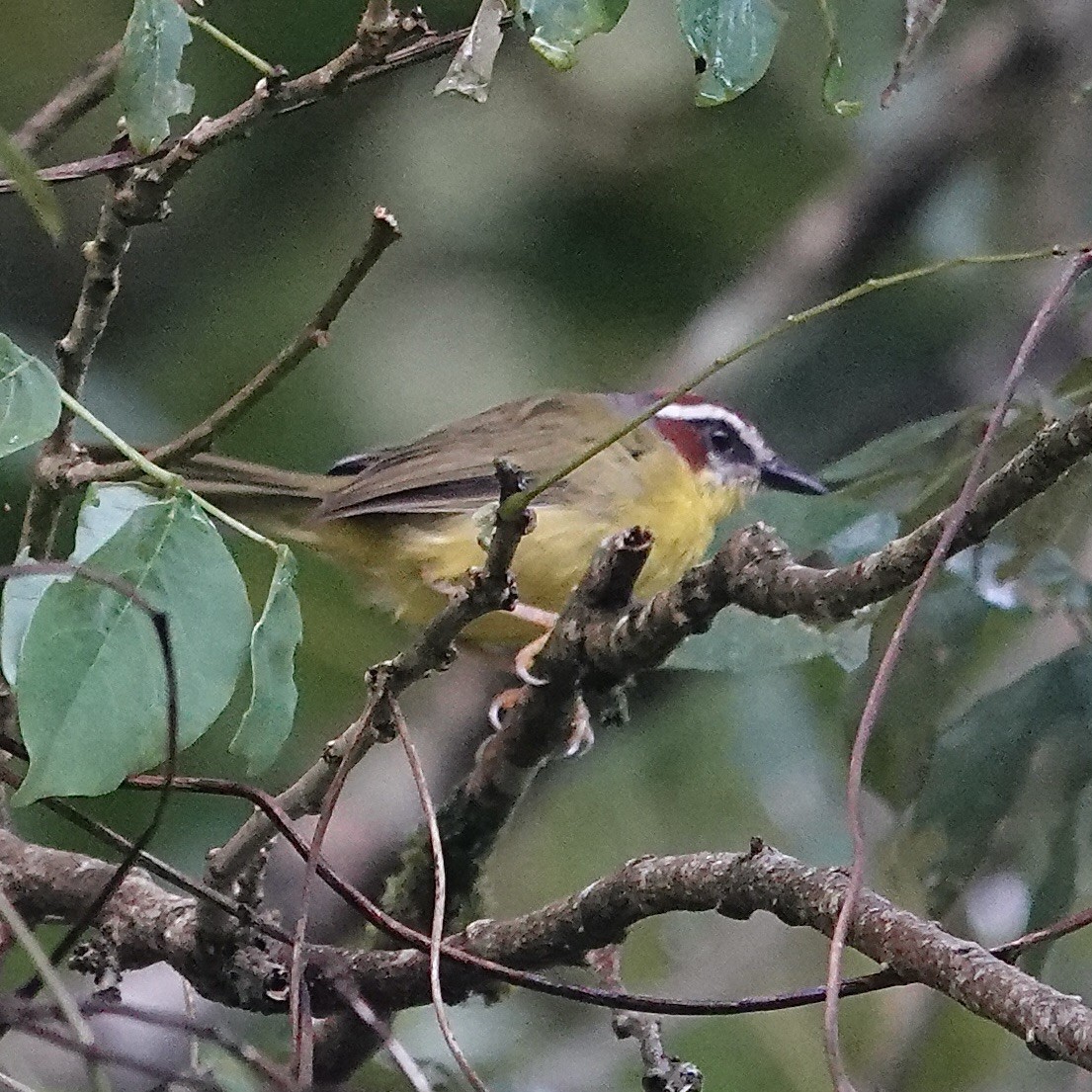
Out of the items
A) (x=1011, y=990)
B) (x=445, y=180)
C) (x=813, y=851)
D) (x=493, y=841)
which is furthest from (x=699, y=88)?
(x=445, y=180)

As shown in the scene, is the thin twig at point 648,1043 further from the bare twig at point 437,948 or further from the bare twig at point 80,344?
the bare twig at point 80,344

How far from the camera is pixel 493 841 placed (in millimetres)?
1359

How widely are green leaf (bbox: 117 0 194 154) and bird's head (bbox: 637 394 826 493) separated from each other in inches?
47.6

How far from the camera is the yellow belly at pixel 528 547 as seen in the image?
5.95 feet

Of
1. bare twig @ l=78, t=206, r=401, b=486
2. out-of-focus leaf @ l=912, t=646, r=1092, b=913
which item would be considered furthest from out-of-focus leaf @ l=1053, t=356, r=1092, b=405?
bare twig @ l=78, t=206, r=401, b=486

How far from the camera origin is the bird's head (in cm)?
211

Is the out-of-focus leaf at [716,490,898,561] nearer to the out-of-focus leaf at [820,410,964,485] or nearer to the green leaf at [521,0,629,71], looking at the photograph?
the out-of-focus leaf at [820,410,964,485]

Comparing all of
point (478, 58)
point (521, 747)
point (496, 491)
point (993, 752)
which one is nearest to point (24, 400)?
point (478, 58)

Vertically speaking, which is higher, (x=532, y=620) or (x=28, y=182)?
(x=532, y=620)

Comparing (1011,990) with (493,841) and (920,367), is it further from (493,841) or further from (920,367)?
(920,367)

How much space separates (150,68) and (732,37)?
1.05 ft

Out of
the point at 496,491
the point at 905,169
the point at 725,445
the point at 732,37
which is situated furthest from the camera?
the point at 905,169

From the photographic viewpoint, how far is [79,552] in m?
0.94

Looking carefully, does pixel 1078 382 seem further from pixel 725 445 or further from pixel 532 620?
pixel 725 445
